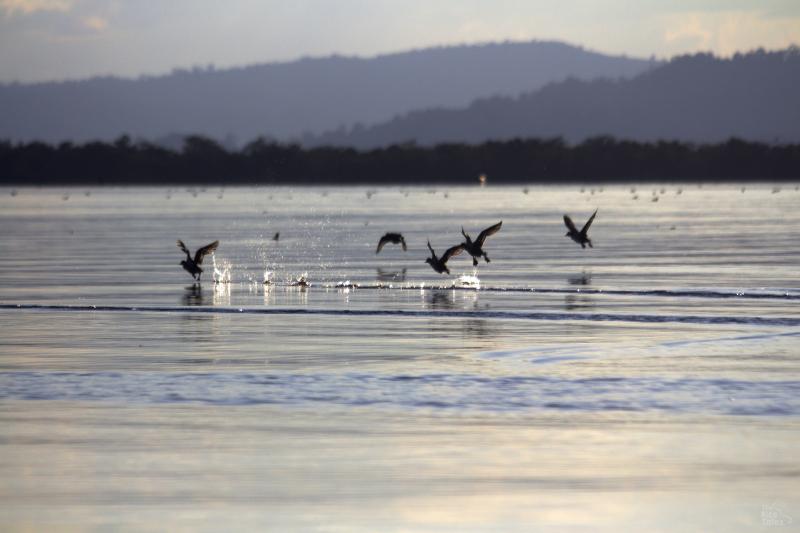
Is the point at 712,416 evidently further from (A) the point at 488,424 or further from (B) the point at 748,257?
(B) the point at 748,257

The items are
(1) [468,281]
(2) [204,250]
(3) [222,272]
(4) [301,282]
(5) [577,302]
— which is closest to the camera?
(5) [577,302]

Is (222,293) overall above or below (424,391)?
below

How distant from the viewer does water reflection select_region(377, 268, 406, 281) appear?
33.9 metres

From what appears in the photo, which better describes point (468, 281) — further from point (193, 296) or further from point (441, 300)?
point (193, 296)

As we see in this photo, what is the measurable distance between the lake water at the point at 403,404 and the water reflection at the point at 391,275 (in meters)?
0.73

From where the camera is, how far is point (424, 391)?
601 inches

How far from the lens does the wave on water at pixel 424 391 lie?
1427cm

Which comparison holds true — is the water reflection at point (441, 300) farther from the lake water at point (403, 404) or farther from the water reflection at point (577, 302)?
the water reflection at point (577, 302)

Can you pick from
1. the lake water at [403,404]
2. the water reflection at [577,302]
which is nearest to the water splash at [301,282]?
the lake water at [403,404]

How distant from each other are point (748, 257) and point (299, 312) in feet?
58.6

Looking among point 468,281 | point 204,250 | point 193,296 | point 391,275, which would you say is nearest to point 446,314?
point 193,296

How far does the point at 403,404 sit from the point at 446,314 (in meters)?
10.5

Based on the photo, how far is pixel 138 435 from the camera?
12734 mm

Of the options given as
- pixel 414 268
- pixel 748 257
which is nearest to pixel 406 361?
pixel 414 268
